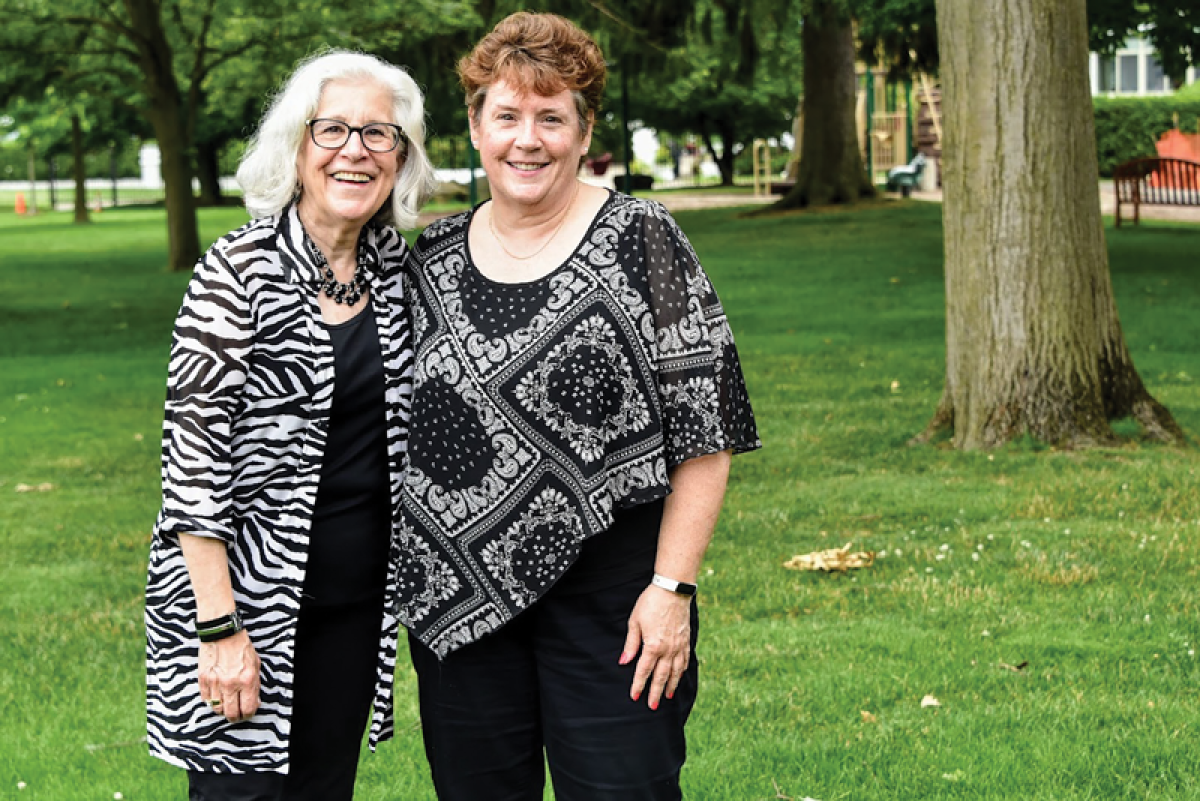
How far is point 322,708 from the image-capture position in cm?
333

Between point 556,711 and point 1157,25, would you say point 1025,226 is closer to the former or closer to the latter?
point 556,711

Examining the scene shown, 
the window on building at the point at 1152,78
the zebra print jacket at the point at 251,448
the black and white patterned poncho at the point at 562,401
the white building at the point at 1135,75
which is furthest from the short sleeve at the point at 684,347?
the window on building at the point at 1152,78

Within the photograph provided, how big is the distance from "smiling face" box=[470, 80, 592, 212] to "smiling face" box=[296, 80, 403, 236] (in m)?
0.25

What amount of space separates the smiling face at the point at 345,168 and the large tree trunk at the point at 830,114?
23951 millimetres

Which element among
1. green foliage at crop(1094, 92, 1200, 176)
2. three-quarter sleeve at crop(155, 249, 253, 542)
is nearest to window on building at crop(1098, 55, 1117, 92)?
green foliage at crop(1094, 92, 1200, 176)

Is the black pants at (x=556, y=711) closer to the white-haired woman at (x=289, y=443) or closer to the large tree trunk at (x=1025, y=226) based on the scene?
the white-haired woman at (x=289, y=443)

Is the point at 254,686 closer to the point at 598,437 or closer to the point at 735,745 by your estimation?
the point at 598,437

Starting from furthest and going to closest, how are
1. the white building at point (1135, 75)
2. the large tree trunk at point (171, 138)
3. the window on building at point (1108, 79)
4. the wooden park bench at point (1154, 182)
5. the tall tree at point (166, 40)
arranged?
the white building at point (1135, 75) < the window on building at point (1108, 79) < the large tree trunk at point (171, 138) < the tall tree at point (166, 40) < the wooden park bench at point (1154, 182)

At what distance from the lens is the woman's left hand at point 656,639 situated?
3.07 metres

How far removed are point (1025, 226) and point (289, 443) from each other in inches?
252

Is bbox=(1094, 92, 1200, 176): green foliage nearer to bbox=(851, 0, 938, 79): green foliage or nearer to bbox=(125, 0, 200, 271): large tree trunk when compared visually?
bbox=(851, 0, 938, 79): green foliage

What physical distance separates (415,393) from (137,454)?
7.71 m

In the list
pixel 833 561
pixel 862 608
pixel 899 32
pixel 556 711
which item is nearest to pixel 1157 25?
pixel 899 32

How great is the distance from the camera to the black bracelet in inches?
120
